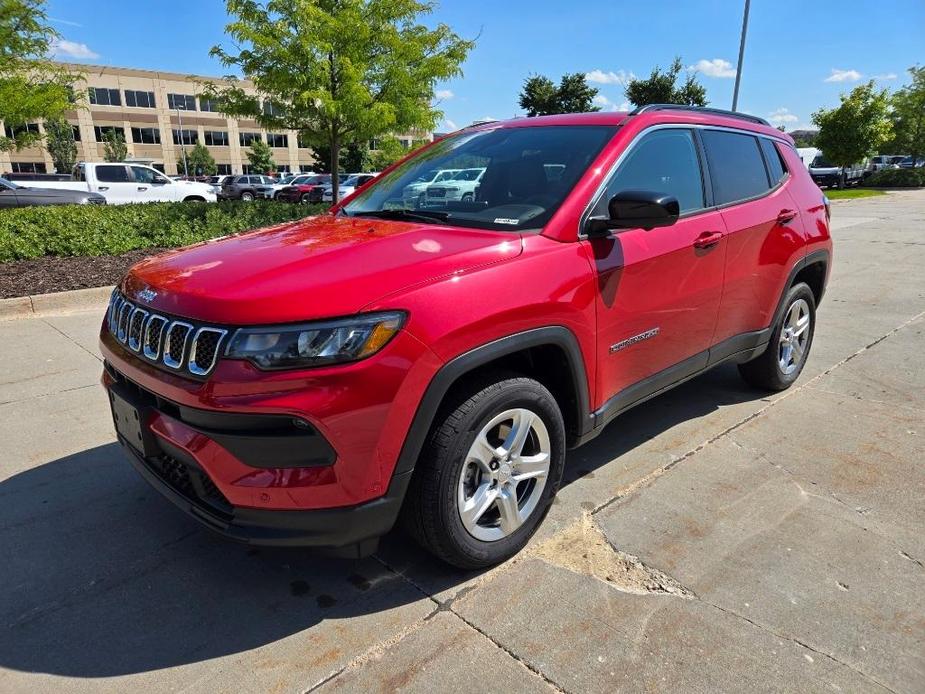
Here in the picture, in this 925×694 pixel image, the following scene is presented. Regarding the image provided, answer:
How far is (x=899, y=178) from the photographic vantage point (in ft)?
118

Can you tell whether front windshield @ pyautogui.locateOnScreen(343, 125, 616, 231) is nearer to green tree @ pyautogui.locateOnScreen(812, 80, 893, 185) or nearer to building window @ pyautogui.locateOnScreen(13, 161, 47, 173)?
green tree @ pyautogui.locateOnScreen(812, 80, 893, 185)

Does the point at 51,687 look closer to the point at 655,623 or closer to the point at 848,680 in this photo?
the point at 655,623

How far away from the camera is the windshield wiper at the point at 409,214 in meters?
3.02

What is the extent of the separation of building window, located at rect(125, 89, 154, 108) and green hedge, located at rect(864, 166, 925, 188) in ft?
233

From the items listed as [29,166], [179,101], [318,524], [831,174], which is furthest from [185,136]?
[318,524]

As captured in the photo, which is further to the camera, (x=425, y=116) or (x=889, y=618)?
(x=425, y=116)

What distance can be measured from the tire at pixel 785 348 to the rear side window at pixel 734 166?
825 mm

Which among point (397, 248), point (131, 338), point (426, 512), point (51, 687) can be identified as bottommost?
point (51, 687)

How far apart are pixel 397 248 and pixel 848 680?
7.02ft

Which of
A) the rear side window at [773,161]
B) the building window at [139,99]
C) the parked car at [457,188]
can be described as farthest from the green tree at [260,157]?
the parked car at [457,188]

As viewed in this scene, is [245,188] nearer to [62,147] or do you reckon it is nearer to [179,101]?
[62,147]

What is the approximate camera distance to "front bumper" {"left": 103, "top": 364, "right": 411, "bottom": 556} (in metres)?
2.08

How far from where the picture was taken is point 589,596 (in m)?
2.52

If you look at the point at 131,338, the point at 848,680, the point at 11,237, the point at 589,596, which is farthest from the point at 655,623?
the point at 11,237
